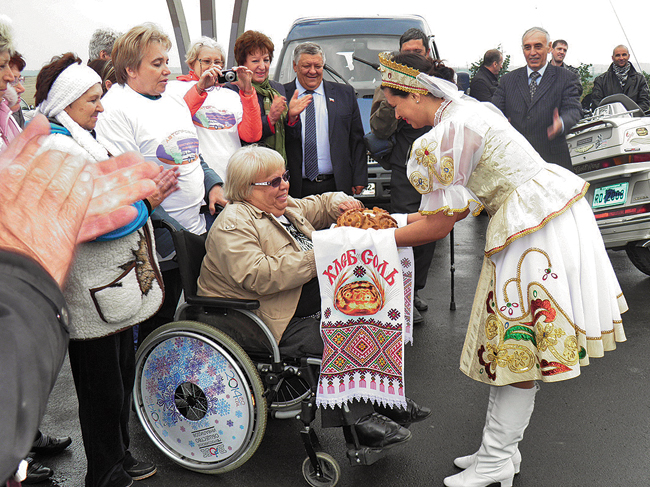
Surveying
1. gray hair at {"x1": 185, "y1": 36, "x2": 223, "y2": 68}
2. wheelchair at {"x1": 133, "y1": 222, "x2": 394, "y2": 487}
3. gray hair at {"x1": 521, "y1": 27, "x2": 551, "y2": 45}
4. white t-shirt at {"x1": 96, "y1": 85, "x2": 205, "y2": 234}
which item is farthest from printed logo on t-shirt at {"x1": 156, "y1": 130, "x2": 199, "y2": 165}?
gray hair at {"x1": 521, "y1": 27, "x2": 551, "y2": 45}

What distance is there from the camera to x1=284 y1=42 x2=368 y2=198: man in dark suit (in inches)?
182

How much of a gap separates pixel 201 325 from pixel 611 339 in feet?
5.48

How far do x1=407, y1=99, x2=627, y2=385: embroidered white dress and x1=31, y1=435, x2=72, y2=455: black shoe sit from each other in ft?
6.86

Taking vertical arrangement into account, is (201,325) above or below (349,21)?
below

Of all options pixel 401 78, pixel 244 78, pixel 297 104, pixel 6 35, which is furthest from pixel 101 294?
pixel 297 104

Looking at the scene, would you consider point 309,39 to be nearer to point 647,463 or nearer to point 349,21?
point 349,21

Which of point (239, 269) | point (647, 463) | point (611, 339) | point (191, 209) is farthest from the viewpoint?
point (191, 209)

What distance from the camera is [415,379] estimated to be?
359 cm

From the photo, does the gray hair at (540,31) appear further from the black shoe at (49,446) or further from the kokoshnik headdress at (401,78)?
the black shoe at (49,446)

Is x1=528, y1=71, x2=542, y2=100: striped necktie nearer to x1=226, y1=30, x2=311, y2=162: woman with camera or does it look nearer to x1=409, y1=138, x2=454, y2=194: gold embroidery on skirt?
x1=226, y1=30, x2=311, y2=162: woman with camera

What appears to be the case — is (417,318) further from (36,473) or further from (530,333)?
(36,473)

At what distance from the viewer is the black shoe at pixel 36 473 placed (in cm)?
→ 265

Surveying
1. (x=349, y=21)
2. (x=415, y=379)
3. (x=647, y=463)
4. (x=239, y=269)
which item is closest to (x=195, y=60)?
(x=239, y=269)

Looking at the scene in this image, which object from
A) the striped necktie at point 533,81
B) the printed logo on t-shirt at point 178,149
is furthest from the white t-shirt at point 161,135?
the striped necktie at point 533,81
